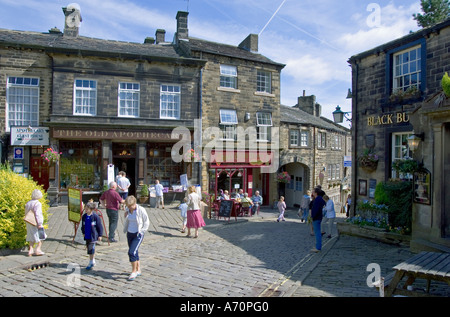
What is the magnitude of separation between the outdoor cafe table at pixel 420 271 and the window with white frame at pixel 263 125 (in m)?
16.1

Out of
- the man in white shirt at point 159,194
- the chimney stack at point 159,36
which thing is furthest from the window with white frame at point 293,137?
the man in white shirt at point 159,194

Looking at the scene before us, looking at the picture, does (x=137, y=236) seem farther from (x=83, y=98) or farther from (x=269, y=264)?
(x=83, y=98)

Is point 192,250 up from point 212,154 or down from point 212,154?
down

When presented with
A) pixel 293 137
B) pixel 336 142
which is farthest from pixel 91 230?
pixel 336 142

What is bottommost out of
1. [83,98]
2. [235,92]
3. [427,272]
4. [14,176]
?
[427,272]

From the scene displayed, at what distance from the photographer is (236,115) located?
20641 mm

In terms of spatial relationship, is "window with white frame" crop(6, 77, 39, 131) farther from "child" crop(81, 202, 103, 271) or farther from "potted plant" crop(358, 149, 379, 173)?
"potted plant" crop(358, 149, 379, 173)

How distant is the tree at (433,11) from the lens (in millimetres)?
22734

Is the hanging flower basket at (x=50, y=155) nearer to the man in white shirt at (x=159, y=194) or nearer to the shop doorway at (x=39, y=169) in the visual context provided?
the shop doorway at (x=39, y=169)

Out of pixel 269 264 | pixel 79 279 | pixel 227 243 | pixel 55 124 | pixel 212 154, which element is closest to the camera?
pixel 79 279

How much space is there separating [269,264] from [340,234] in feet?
16.0

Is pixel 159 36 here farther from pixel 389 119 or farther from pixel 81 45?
pixel 389 119

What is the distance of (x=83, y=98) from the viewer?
1688 cm

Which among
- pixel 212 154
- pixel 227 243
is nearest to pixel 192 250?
pixel 227 243
